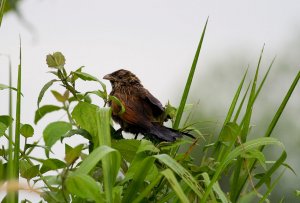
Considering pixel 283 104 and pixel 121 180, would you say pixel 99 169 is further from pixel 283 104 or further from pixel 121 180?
pixel 283 104

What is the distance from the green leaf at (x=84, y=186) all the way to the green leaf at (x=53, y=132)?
185 mm

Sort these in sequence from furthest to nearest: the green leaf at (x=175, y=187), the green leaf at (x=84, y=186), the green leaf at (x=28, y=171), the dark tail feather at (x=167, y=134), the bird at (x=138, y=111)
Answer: the bird at (x=138, y=111) < the dark tail feather at (x=167, y=134) < the green leaf at (x=28, y=171) < the green leaf at (x=175, y=187) < the green leaf at (x=84, y=186)

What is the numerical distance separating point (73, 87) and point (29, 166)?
0.61 feet

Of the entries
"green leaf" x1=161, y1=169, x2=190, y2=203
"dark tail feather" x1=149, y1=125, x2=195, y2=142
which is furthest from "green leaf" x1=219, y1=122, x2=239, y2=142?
"green leaf" x1=161, y1=169, x2=190, y2=203

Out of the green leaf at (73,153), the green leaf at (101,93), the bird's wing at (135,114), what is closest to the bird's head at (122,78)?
the bird's wing at (135,114)

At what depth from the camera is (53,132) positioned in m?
1.15

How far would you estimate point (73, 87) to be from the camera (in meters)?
1.30

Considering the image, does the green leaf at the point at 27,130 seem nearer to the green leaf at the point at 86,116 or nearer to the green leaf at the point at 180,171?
the green leaf at the point at 86,116

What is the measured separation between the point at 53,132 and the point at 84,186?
0.72 feet

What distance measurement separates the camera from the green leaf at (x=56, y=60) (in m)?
1.27

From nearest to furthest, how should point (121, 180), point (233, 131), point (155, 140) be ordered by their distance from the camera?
point (121, 180) → point (233, 131) → point (155, 140)

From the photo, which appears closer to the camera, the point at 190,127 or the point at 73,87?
the point at 73,87

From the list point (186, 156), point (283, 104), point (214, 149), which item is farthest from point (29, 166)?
point (283, 104)

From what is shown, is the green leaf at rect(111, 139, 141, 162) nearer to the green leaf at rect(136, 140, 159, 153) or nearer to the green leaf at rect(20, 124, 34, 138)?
the green leaf at rect(136, 140, 159, 153)
